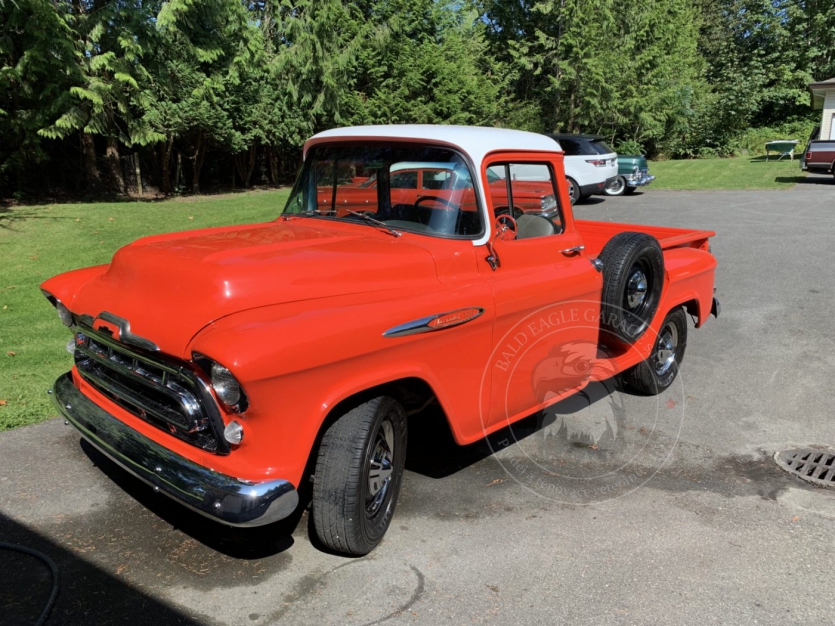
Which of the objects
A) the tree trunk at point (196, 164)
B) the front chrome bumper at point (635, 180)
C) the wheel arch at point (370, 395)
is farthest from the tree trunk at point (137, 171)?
the wheel arch at point (370, 395)

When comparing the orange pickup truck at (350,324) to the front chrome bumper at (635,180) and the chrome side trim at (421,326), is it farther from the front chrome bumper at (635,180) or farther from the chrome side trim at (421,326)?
the front chrome bumper at (635,180)

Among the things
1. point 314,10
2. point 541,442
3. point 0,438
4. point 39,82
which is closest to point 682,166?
point 314,10

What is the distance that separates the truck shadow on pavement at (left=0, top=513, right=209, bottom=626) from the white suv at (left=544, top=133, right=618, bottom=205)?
14659 millimetres

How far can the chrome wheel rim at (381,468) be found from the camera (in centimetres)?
306

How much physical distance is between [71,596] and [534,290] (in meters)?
2.67

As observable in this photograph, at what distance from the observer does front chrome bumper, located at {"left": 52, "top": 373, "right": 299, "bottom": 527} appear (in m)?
2.46

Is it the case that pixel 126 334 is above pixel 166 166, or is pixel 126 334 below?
below

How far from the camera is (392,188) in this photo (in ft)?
12.3

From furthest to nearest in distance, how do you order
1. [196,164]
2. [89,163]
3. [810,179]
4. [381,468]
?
[810,179], [196,164], [89,163], [381,468]

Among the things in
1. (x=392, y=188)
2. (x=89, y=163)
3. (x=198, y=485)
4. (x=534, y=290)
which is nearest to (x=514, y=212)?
(x=534, y=290)

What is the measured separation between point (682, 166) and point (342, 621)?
2793cm

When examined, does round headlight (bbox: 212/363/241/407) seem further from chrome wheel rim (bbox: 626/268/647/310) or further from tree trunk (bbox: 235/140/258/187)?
tree trunk (bbox: 235/140/258/187)

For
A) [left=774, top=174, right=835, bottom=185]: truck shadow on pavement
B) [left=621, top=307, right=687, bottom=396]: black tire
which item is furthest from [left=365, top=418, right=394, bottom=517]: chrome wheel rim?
[left=774, top=174, right=835, bottom=185]: truck shadow on pavement

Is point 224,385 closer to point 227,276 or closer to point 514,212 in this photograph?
point 227,276
